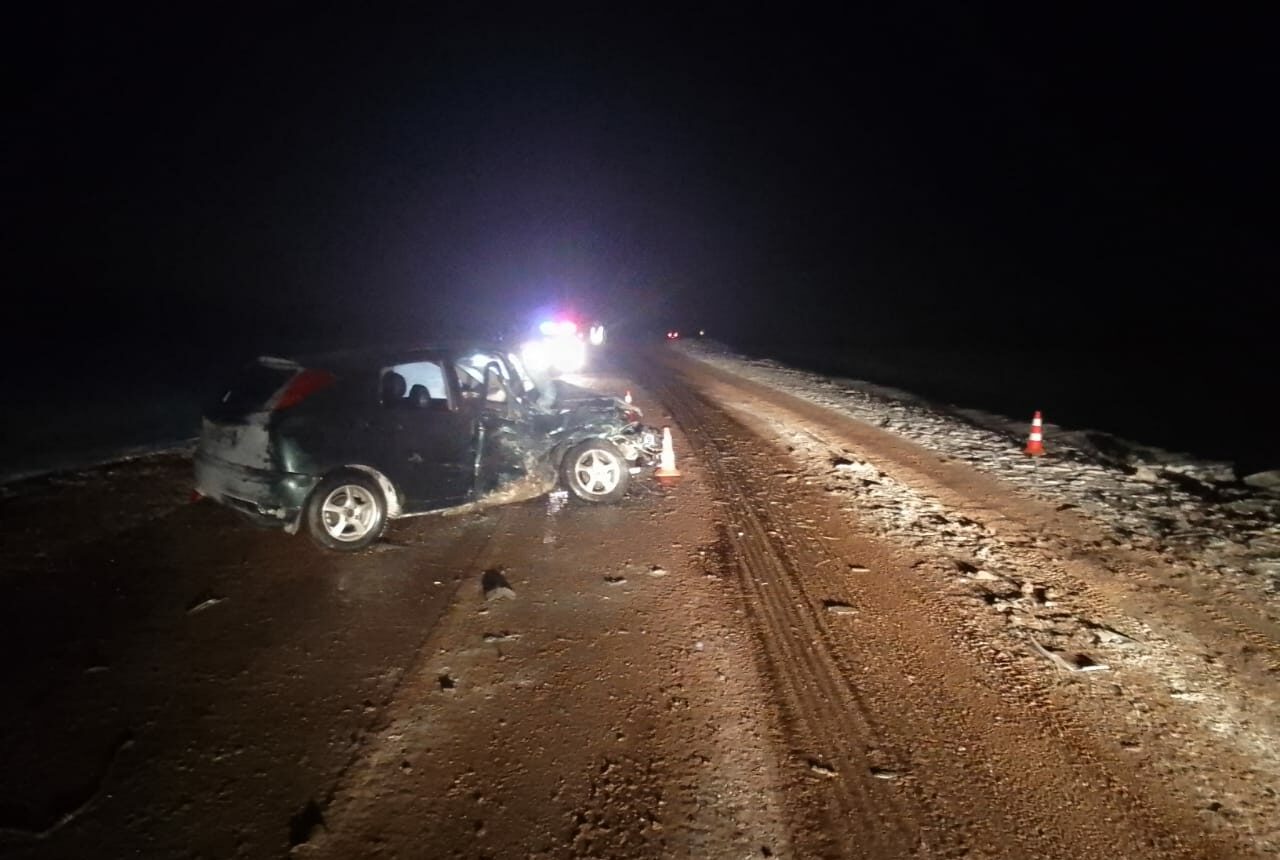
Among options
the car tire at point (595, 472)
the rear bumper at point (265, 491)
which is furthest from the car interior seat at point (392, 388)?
the car tire at point (595, 472)

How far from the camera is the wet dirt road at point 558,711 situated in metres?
3.10

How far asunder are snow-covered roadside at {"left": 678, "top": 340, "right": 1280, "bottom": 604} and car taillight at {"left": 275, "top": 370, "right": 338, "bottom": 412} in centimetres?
688

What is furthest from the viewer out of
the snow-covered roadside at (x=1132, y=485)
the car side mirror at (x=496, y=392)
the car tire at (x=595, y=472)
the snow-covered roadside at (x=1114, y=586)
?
the car tire at (x=595, y=472)

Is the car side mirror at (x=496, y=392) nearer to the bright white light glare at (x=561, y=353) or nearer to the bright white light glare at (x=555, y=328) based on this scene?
the bright white light glare at (x=561, y=353)

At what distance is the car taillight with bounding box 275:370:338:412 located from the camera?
5.91m

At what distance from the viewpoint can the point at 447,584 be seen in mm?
5383

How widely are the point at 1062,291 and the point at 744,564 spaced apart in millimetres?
64261

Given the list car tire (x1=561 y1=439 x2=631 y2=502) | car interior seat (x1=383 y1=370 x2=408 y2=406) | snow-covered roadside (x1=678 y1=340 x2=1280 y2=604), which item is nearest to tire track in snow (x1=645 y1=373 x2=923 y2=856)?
car tire (x1=561 y1=439 x2=631 y2=502)

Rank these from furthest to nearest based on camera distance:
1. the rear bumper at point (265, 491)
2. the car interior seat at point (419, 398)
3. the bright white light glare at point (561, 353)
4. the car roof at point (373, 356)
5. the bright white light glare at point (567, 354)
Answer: the bright white light glare at point (567, 354) → the bright white light glare at point (561, 353) → the car interior seat at point (419, 398) → the car roof at point (373, 356) → the rear bumper at point (265, 491)

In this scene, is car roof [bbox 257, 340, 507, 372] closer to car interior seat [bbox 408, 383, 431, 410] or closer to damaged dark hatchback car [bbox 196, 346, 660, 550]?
damaged dark hatchback car [bbox 196, 346, 660, 550]

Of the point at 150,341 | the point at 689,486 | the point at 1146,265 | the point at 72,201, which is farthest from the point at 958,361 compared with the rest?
the point at 72,201

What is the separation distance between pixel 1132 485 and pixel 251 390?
8.81 metres

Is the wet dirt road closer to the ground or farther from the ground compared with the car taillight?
closer to the ground

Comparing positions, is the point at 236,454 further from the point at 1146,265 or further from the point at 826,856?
the point at 1146,265
